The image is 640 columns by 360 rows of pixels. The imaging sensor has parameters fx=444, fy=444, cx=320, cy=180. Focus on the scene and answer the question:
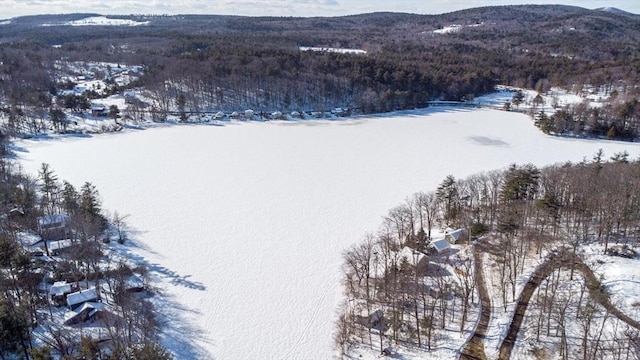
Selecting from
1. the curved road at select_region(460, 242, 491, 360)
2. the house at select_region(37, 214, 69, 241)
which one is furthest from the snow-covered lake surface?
the curved road at select_region(460, 242, 491, 360)

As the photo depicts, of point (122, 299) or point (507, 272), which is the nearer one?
point (122, 299)

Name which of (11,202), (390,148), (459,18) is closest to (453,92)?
(390,148)

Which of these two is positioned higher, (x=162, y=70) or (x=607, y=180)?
(x=162, y=70)

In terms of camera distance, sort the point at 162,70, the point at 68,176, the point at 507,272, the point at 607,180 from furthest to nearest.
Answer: the point at 162,70 → the point at 68,176 → the point at 607,180 → the point at 507,272

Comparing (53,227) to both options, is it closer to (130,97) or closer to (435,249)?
(435,249)

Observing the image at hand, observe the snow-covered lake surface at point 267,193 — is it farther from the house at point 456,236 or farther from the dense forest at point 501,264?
the house at point 456,236

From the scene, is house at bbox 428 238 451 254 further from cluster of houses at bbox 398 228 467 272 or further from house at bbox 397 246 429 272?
house at bbox 397 246 429 272

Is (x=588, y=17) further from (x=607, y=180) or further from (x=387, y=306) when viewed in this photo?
(x=387, y=306)
